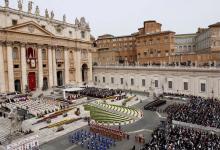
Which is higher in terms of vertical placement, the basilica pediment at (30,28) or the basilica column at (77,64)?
the basilica pediment at (30,28)

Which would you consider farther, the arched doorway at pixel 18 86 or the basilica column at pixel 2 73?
the arched doorway at pixel 18 86

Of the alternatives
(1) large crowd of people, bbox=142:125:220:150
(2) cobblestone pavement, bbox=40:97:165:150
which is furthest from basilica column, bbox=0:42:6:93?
(1) large crowd of people, bbox=142:125:220:150

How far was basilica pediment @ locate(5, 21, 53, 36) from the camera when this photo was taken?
43169 millimetres

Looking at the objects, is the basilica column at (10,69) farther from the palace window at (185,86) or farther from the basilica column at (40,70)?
the palace window at (185,86)

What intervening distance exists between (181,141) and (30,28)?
128 ft

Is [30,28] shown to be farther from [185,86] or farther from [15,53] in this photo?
[185,86]

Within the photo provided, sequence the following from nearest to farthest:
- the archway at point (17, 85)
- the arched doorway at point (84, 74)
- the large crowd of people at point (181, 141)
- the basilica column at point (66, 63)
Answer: the large crowd of people at point (181, 141), the archway at point (17, 85), the basilica column at point (66, 63), the arched doorway at point (84, 74)

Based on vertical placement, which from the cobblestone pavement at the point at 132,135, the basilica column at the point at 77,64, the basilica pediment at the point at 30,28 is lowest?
the cobblestone pavement at the point at 132,135

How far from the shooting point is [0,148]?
2148cm

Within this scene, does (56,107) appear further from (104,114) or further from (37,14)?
(37,14)

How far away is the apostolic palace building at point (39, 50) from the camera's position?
42.4 metres

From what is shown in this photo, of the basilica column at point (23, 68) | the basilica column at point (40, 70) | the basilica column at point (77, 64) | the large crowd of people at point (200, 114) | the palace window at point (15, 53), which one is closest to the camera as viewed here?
the large crowd of people at point (200, 114)

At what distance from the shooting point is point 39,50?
158 ft

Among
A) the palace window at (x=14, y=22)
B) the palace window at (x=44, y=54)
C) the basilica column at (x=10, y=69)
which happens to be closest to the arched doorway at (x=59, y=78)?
the palace window at (x=44, y=54)
